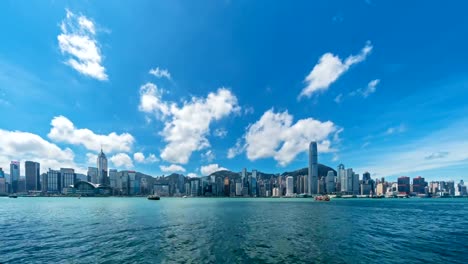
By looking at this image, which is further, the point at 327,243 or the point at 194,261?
the point at 327,243

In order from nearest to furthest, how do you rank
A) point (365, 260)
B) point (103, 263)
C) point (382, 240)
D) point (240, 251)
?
1. point (103, 263)
2. point (365, 260)
3. point (240, 251)
4. point (382, 240)

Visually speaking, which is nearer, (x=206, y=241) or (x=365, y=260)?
(x=365, y=260)

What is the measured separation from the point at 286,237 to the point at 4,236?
165 ft

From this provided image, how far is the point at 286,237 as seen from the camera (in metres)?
37.8

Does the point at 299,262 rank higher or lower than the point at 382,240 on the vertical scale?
higher

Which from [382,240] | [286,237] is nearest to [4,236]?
[286,237]

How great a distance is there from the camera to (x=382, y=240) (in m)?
36.9

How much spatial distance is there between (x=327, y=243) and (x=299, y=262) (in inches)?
472

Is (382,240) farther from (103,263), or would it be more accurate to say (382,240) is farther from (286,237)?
(103,263)

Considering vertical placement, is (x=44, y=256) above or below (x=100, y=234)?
above

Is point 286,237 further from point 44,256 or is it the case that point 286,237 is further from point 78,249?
point 44,256

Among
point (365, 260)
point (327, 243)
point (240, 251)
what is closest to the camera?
point (365, 260)

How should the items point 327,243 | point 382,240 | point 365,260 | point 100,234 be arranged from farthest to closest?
point 100,234, point 382,240, point 327,243, point 365,260

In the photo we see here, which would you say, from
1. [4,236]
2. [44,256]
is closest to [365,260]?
[44,256]
